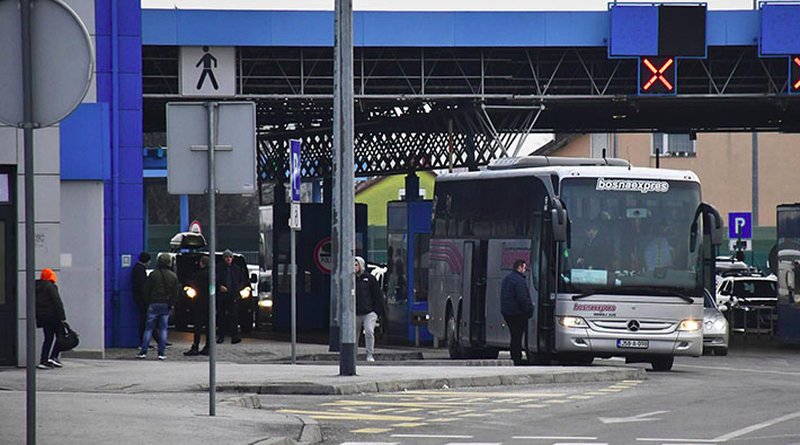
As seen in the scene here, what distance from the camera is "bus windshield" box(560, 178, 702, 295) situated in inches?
1071

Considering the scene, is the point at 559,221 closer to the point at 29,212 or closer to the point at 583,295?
the point at 583,295

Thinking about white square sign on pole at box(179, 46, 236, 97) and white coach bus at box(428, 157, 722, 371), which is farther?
white square sign on pole at box(179, 46, 236, 97)

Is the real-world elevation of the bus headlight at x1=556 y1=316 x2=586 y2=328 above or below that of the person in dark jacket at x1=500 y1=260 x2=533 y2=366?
below

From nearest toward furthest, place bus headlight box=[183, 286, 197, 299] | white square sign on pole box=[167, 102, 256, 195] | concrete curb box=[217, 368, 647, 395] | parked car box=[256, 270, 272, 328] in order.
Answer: white square sign on pole box=[167, 102, 256, 195], concrete curb box=[217, 368, 647, 395], bus headlight box=[183, 286, 197, 299], parked car box=[256, 270, 272, 328]

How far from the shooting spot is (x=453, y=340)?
3158cm

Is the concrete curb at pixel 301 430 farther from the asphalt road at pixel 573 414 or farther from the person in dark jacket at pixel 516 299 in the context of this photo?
the person in dark jacket at pixel 516 299

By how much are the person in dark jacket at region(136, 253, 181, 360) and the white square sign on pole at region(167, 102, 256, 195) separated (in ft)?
44.5

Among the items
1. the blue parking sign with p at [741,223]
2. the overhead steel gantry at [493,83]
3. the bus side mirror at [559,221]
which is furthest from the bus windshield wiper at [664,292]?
the blue parking sign with p at [741,223]

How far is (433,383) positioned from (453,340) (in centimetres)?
916

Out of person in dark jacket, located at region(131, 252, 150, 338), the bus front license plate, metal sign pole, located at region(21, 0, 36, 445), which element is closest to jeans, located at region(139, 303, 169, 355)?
person in dark jacket, located at region(131, 252, 150, 338)

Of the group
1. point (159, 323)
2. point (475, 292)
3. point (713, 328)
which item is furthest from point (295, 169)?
point (713, 328)

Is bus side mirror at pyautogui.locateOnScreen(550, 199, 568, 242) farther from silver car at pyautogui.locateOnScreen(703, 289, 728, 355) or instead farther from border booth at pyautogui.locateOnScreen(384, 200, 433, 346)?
border booth at pyautogui.locateOnScreen(384, 200, 433, 346)

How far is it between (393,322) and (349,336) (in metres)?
17.0

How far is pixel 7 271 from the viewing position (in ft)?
78.9
